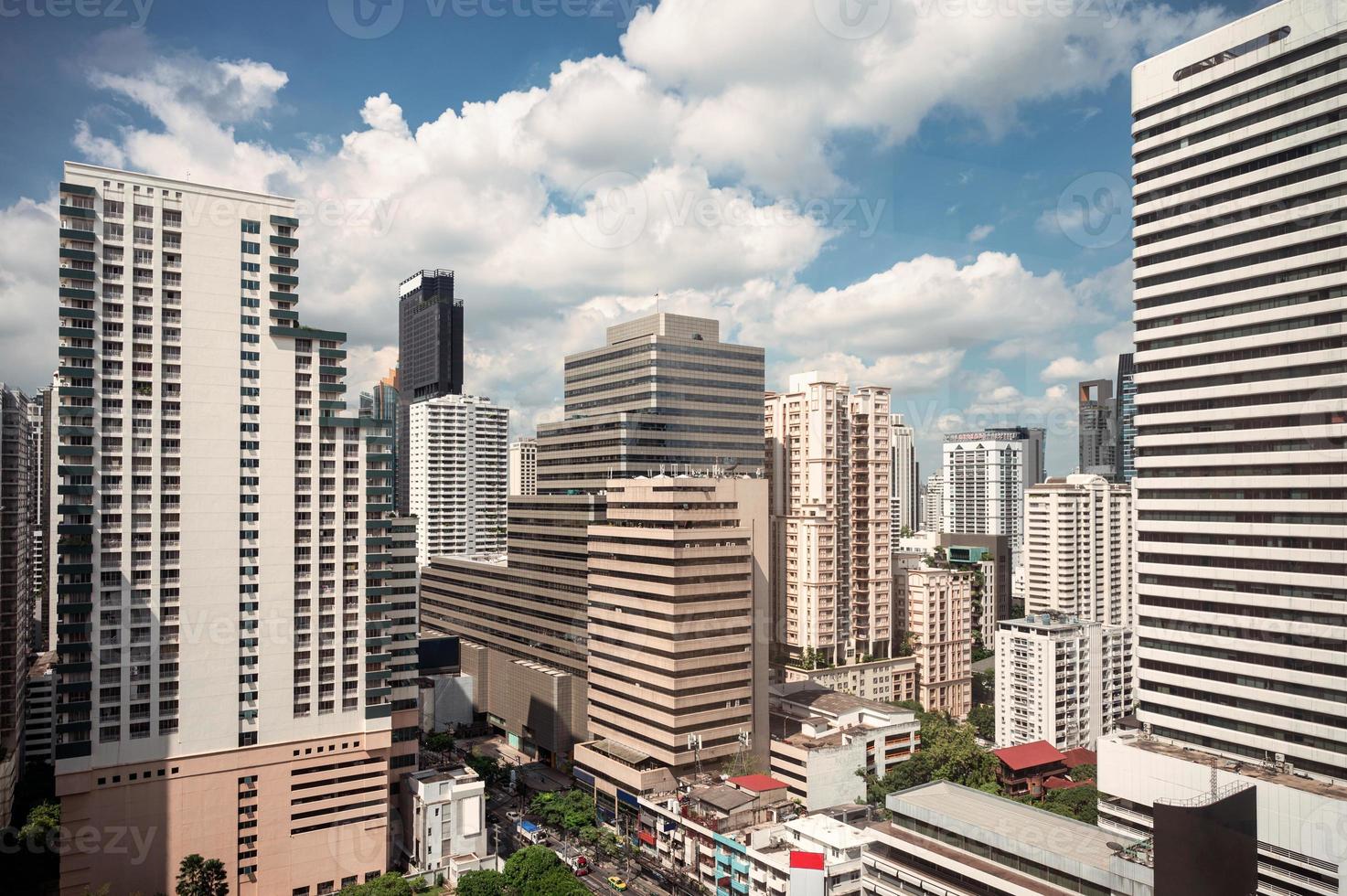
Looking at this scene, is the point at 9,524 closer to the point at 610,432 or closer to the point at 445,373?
the point at 610,432

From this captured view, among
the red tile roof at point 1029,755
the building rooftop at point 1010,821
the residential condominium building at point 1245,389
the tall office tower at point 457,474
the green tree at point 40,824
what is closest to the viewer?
the building rooftop at point 1010,821

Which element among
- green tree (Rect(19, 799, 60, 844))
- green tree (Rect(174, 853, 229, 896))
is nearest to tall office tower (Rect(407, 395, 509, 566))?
green tree (Rect(19, 799, 60, 844))

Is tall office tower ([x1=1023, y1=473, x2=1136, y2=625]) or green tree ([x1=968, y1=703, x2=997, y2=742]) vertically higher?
tall office tower ([x1=1023, y1=473, x2=1136, y2=625])

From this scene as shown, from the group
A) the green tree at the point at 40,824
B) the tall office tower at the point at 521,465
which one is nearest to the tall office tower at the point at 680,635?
the green tree at the point at 40,824

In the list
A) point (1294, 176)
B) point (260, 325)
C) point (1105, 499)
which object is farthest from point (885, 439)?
point (260, 325)

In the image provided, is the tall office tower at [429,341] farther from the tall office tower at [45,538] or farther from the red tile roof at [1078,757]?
the red tile roof at [1078,757]

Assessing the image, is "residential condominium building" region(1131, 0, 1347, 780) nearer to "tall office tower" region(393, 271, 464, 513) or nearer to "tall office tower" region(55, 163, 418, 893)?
"tall office tower" region(55, 163, 418, 893)

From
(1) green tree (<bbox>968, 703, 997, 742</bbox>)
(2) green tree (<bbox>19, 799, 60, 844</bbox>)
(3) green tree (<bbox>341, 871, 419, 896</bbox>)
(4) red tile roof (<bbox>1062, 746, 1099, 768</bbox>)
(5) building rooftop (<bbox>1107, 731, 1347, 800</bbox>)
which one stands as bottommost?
(1) green tree (<bbox>968, 703, 997, 742</bbox>)
